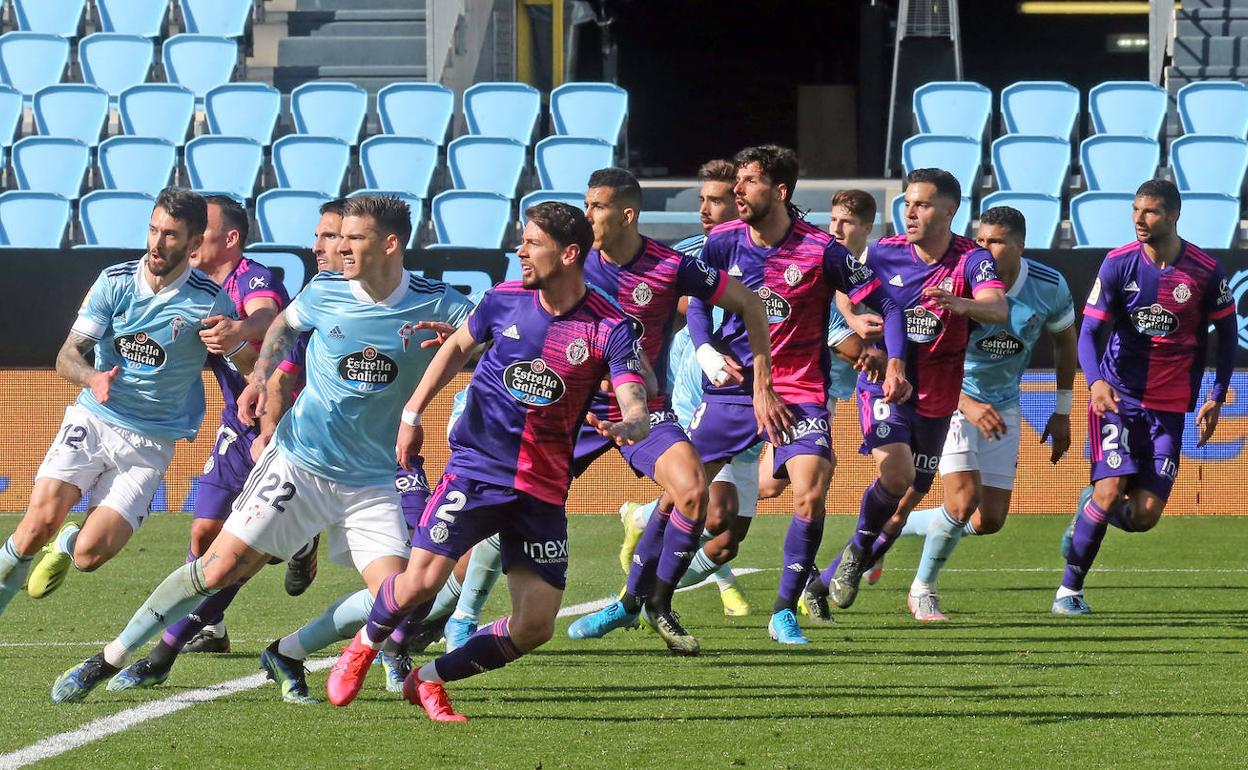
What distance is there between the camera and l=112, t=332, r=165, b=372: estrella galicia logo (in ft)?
25.0

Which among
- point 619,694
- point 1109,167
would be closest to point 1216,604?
point 619,694

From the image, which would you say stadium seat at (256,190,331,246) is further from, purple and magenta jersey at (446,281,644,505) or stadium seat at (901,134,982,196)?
purple and magenta jersey at (446,281,644,505)

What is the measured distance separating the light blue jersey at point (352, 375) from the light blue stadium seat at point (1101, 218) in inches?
412

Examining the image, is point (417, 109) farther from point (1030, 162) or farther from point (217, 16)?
point (1030, 162)

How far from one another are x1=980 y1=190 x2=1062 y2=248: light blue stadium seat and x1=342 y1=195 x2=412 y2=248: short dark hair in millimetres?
10015

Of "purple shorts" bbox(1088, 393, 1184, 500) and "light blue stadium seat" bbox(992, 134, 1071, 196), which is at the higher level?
"light blue stadium seat" bbox(992, 134, 1071, 196)

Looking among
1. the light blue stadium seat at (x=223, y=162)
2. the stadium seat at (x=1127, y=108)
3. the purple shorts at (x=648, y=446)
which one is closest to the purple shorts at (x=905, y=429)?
the purple shorts at (x=648, y=446)

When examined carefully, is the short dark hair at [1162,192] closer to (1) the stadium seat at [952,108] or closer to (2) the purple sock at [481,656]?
(2) the purple sock at [481,656]

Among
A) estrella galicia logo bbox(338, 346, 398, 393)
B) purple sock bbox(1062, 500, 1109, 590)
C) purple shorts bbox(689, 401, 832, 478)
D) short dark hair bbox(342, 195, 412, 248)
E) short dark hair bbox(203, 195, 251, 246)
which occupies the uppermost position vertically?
short dark hair bbox(342, 195, 412, 248)

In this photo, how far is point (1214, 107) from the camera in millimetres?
17547

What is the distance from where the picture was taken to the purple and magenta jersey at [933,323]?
356 inches

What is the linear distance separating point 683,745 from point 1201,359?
511 centimetres

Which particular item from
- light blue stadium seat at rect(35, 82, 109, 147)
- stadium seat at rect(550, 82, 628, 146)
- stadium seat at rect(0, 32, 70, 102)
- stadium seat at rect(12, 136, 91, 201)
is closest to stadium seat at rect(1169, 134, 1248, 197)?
stadium seat at rect(550, 82, 628, 146)

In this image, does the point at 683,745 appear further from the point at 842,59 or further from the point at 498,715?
the point at 842,59
